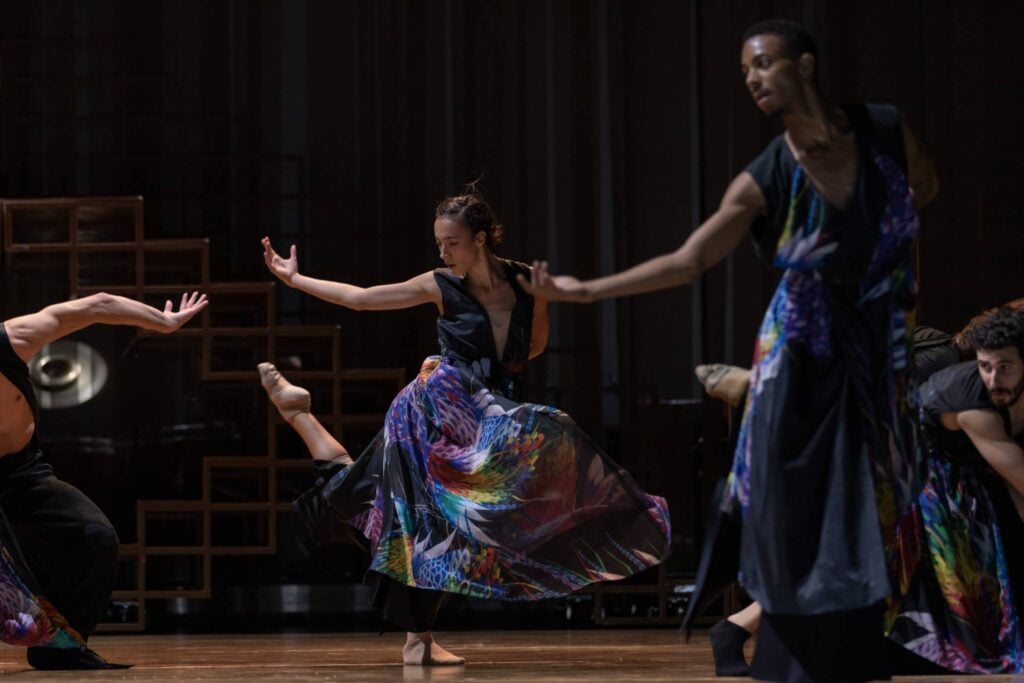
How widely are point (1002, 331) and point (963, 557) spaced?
54cm

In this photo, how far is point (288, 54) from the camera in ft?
20.9

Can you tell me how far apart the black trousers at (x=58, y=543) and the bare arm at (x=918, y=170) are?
242cm

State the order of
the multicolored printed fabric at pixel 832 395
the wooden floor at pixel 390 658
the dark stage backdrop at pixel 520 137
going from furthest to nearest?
the dark stage backdrop at pixel 520 137
the wooden floor at pixel 390 658
the multicolored printed fabric at pixel 832 395

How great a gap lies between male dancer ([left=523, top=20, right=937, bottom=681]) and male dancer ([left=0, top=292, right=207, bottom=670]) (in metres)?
1.76

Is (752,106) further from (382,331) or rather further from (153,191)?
(153,191)

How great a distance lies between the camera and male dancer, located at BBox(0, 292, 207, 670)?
14.0 feet

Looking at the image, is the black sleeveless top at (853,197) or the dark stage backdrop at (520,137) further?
the dark stage backdrop at (520,137)

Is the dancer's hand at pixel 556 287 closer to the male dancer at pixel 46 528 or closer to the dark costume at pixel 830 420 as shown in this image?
the dark costume at pixel 830 420

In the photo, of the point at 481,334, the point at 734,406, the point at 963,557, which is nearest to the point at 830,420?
the point at 734,406

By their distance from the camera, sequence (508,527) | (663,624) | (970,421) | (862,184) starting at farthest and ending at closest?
(663,624) < (508,527) < (970,421) < (862,184)

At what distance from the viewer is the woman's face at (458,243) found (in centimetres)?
443

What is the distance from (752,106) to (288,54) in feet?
5.69

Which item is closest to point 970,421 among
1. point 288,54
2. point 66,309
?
point 66,309

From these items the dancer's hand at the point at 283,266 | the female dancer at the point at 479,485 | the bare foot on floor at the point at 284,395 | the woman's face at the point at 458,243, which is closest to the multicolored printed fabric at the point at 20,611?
the female dancer at the point at 479,485
